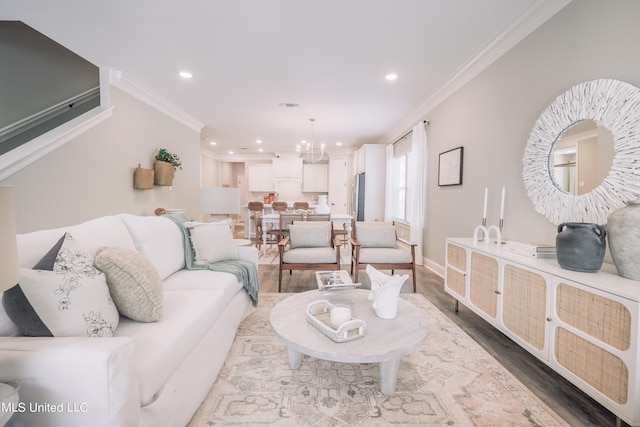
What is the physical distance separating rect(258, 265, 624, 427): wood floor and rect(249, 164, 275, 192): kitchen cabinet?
6.35m

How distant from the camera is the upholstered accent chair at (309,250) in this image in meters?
3.20

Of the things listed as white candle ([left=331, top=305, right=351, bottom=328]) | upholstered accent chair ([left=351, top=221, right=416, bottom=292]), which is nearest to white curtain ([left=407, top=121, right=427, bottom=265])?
upholstered accent chair ([left=351, top=221, right=416, bottom=292])

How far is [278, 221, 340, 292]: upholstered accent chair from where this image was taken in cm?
320

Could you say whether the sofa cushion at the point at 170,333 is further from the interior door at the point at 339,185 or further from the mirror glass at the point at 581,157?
the interior door at the point at 339,185

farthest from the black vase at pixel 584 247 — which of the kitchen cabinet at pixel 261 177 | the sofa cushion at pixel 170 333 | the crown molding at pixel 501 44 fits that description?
the kitchen cabinet at pixel 261 177

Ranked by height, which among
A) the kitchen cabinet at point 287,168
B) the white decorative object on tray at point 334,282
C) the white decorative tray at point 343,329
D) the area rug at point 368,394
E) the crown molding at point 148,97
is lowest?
the area rug at point 368,394

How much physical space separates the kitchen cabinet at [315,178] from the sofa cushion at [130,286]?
7827 millimetres

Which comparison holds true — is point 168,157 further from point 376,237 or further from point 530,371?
point 530,371

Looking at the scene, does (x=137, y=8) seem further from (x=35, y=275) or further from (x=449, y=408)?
(x=449, y=408)

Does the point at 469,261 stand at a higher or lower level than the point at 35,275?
lower

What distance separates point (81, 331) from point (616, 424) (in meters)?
2.42

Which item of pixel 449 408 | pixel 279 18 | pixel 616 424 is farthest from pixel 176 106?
pixel 616 424

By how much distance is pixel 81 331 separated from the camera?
1050 mm

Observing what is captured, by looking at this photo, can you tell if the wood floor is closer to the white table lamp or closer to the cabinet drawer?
the cabinet drawer
